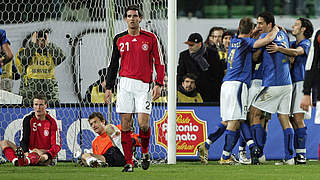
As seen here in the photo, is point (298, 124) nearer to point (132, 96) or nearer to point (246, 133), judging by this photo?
point (246, 133)

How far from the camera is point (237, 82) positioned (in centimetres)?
1125

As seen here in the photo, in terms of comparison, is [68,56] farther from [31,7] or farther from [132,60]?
[132,60]

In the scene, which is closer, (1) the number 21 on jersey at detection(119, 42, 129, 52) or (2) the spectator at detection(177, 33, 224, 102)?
(1) the number 21 on jersey at detection(119, 42, 129, 52)

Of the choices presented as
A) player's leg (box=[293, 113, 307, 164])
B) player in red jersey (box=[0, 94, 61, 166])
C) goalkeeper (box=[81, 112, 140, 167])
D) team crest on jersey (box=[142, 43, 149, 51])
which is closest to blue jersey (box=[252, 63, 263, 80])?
player's leg (box=[293, 113, 307, 164])

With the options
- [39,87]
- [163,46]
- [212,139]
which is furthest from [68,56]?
[212,139]

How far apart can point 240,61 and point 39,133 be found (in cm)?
305

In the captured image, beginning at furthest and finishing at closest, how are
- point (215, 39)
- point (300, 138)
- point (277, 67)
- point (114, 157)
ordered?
point (215, 39) < point (300, 138) < point (277, 67) < point (114, 157)

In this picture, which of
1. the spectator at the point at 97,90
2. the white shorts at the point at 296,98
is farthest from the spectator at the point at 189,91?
the white shorts at the point at 296,98

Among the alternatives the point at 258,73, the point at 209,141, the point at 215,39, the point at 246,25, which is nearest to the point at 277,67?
the point at 258,73

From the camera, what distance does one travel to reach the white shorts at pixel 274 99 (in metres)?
11.3

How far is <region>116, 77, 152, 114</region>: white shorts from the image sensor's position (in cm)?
944

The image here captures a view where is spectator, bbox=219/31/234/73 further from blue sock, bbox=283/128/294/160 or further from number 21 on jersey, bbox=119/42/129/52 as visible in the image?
number 21 on jersey, bbox=119/42/129/52

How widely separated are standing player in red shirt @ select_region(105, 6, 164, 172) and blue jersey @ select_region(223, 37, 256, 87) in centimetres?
194

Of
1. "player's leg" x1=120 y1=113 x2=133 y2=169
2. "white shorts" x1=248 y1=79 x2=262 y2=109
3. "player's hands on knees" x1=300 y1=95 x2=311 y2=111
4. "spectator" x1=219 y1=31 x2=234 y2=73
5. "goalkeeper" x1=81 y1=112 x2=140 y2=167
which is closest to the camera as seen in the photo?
"player's hands on knees" x1=300 y1=95 x2=311 y2=111
